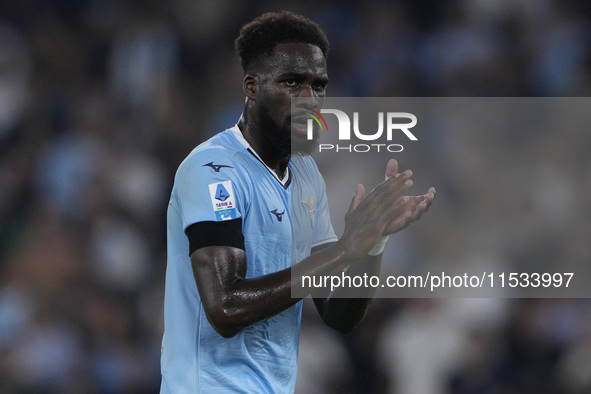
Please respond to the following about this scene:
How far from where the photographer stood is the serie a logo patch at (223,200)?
2545mm

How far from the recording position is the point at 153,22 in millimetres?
6152

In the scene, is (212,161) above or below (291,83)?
below

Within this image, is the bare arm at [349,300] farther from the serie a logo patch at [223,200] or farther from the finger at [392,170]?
the serie a logo patch at [223,200]

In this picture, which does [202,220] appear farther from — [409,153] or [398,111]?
[398,111]

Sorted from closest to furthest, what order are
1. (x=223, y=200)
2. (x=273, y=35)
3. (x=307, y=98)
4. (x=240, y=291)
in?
(x=240, y=291) → (x=223, y=200) → (x=307, y=98) → (x=273, y=35)

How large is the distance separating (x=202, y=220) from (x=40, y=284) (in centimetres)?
303

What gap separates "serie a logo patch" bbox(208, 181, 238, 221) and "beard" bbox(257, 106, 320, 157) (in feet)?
1.34

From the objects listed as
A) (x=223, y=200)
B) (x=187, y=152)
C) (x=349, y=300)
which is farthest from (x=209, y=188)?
(x=187, y=152)

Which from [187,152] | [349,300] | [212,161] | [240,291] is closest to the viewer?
[240,291]

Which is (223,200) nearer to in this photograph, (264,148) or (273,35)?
(264,148)

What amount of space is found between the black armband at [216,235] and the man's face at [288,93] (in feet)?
1.74

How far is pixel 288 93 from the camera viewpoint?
2936 millimetres

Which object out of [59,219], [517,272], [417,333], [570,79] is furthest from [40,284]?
[570,79]

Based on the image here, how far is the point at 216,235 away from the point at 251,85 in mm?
786
